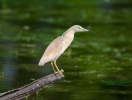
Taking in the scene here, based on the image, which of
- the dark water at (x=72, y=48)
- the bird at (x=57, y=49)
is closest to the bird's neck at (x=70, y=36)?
the bird at (x=57, y=49)

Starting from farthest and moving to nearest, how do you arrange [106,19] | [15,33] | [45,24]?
[106,19]
[45,24]
[15,33]

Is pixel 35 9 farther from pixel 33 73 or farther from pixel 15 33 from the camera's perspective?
pixel 33 73

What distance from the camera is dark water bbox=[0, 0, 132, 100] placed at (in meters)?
8.72

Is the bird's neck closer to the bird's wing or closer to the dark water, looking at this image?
the bird's wing

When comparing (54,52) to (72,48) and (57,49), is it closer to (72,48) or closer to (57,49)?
(57,49)

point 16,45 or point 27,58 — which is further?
point 16,45

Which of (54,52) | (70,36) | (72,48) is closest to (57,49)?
(54,52)

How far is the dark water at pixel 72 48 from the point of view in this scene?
872 centimetres

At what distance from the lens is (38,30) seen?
14.8 metres

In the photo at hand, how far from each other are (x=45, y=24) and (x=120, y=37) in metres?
2.74

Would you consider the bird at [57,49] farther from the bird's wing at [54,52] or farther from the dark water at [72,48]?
the dark water at [72,48]

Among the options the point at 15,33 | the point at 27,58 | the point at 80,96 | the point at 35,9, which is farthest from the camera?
the point at 35,9

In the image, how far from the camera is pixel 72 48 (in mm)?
12508

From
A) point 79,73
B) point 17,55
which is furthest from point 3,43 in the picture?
point 79,73
